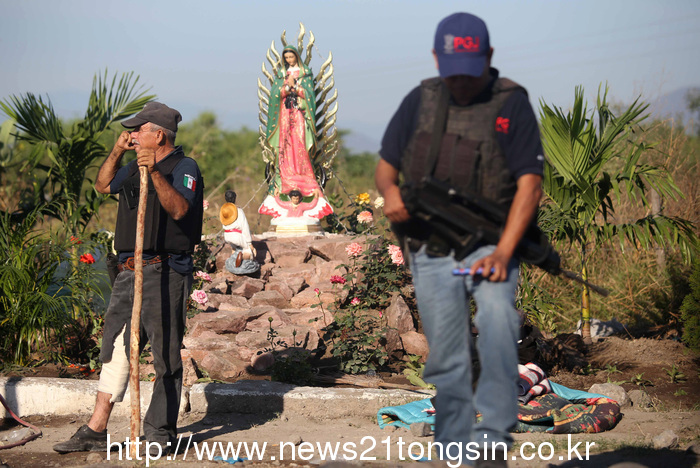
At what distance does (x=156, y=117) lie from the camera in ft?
13.9

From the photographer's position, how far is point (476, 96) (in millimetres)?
2938

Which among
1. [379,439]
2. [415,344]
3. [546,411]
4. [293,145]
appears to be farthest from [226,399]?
[293,145]

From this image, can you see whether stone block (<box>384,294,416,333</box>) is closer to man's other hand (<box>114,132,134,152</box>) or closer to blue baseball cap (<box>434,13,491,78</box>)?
man's other hand (<box>114,132,134,152</box>)

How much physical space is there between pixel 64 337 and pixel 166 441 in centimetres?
248

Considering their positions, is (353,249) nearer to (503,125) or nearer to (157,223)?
(157,223)

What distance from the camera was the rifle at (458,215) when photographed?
9.36 ft

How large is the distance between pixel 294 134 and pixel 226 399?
6.43 meters

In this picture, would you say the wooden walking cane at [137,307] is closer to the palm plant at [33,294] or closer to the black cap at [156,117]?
the black cap at [156,117]

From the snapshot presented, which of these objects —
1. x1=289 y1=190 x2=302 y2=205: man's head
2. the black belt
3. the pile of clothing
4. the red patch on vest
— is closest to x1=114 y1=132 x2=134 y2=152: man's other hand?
the black belt

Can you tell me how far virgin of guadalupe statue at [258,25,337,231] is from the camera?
10.9 metres

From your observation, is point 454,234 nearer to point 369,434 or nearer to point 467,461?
point 467,461

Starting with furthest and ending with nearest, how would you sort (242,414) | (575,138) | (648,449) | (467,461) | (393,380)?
1. (575,138)
2. (393,380)
3. (242,414)
4. (648,449)
5. (467,461)

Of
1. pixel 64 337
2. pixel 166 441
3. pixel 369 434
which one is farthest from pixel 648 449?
pixel 64 337

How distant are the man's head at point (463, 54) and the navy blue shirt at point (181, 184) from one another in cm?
188
